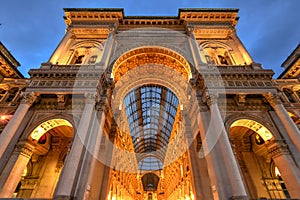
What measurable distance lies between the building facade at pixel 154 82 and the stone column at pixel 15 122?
65 millimetres

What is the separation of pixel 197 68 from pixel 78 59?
1349 cm

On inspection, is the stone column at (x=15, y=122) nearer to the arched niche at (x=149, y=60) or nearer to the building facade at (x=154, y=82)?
the building facade at (x=154, y=82)

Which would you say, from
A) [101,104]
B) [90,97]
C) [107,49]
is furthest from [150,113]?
[90,97]

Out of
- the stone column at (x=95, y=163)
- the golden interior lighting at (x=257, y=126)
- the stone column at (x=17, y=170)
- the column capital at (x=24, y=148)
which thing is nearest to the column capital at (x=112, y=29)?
the stone column at (x=95, y=163)

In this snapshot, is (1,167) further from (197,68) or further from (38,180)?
(197,68)

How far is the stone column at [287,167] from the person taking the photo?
9.43 metres

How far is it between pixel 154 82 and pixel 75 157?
13.6m

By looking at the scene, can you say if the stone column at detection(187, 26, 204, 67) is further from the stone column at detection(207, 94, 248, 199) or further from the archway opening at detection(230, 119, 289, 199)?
the archway opening at detection(230, 119, 289, 199)

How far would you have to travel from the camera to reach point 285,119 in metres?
11.6

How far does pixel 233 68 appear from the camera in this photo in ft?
47.6

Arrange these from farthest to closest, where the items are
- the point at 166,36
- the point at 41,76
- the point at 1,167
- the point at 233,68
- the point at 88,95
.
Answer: the point at 166,36
the point at 233,68
the point at 41,76
the point at 88,95
the point at 1,167

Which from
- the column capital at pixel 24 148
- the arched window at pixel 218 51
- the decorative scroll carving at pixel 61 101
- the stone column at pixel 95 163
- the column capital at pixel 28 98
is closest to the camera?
the stone column at pixel 95 163

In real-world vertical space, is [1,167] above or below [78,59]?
below

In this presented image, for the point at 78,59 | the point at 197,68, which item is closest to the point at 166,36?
the point at 197,68
